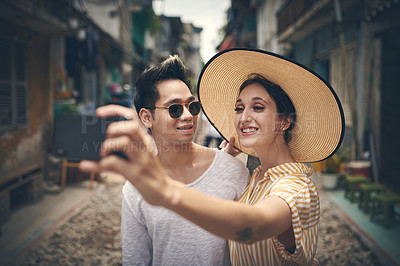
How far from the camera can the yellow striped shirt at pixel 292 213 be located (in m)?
1.12

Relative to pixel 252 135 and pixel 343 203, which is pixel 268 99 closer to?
pixel 252 135

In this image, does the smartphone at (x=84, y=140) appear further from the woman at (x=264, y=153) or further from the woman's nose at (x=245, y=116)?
the woman's nose at (x=245, y=116)

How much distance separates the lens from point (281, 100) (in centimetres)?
153

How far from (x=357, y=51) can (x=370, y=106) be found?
1.42m

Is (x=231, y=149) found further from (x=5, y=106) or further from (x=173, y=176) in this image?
Answer: (x=5, y=106)

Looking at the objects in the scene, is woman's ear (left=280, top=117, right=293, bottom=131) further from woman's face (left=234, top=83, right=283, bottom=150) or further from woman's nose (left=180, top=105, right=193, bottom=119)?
woman's nose (left=180, top=105, right=193, bottom=119)

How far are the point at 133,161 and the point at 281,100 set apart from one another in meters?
1.06

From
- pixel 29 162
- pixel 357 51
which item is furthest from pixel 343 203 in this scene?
pixel 29 162

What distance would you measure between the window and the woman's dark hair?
17.4 feet

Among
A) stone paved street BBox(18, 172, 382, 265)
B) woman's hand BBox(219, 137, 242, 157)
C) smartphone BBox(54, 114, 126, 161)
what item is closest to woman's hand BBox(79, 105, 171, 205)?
smartphone BBox(54, 114, 126, 161)

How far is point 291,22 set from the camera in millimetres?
10367

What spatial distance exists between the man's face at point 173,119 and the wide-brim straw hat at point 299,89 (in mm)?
197

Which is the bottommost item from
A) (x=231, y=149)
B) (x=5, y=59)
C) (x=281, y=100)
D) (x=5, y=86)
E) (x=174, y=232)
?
(x=174, y=232)

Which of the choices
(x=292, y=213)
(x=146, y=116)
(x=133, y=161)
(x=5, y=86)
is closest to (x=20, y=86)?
(x=5, y=86)
